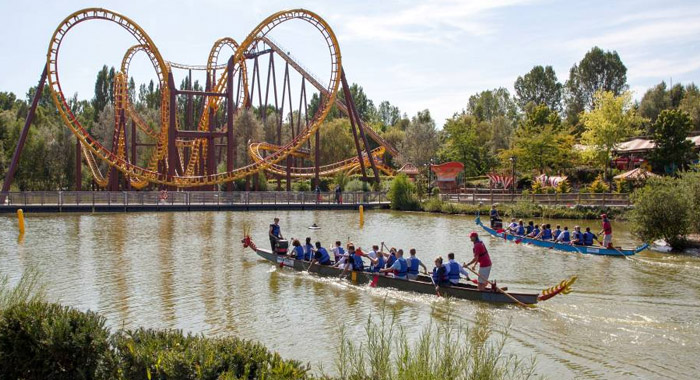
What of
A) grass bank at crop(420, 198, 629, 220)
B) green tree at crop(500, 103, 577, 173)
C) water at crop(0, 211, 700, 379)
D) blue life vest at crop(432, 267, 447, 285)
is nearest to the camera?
water at crop(0, 211, 700, 379)

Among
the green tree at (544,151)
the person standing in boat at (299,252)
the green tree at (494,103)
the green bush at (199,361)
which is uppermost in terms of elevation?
the green tree at (494,103)

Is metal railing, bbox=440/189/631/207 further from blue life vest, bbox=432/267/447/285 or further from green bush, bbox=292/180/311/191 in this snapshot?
blue life vest, bbox=432/267/447/285

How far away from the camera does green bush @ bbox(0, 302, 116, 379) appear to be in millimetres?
8195

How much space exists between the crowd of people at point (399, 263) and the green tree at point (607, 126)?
135 feet

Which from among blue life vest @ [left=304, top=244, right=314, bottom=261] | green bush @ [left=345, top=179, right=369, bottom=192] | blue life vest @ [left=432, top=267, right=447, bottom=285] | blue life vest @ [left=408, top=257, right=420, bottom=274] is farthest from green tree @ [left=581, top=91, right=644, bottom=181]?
blue life vest @ [left=432, top=267, right=447, bottom=285]

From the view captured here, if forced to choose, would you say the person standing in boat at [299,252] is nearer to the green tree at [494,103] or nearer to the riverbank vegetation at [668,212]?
the riverbank vegetation at [668,212]

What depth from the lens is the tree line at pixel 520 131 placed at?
57.2 meters

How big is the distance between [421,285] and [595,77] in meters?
87.3

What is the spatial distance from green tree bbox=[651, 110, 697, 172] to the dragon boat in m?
41.7

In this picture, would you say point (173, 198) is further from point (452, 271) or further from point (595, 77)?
point (595, 77)

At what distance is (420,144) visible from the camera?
76.6 metres

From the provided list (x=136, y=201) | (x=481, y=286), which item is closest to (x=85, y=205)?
(x=136, y=201)

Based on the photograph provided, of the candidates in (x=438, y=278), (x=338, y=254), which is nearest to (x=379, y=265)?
(x=338, y=254)

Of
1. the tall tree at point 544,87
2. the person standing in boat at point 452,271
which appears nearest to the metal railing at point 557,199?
the person standing in boat at point 452,271
